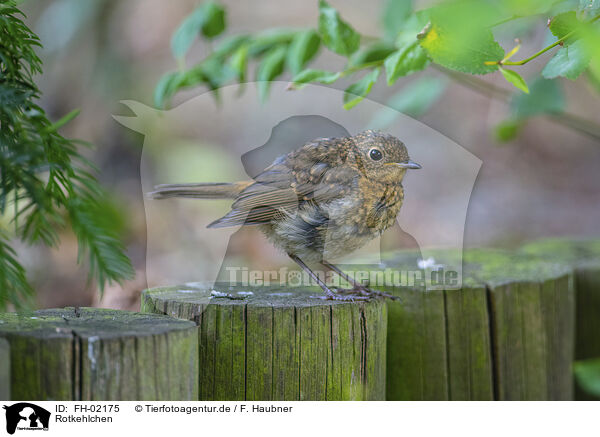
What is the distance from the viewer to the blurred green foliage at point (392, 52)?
1819 mm

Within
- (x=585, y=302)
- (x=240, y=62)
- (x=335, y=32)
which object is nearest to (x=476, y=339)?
(x=585, y=302)

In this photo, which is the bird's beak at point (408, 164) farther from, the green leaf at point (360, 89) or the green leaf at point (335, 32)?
the green leaf at point (335, 32)

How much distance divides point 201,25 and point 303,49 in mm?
479

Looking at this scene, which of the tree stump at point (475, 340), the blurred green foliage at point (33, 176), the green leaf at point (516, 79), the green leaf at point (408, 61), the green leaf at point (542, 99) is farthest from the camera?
the green leaf at point (542, 99)

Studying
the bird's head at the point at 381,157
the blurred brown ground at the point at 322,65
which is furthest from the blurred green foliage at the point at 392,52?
A: the blurred brown ground at the point at 322,65

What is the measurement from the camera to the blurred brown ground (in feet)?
18.5

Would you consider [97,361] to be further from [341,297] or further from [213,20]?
[213,20]

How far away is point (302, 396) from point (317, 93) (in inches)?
44.4

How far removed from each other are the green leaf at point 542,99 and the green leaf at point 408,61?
1.12 meters

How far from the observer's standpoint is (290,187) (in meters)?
2.31

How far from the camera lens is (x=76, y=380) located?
155 cm

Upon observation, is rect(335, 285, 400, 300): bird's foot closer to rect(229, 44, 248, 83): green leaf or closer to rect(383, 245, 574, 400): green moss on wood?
rect(383, 245, 574, 400): green moss on wood

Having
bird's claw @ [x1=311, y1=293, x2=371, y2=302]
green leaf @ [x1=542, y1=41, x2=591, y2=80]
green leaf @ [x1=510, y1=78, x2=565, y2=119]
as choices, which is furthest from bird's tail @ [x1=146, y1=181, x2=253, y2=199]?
green leaf @ [x1=510, y1=78, x2=565, y2=119]
